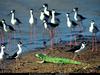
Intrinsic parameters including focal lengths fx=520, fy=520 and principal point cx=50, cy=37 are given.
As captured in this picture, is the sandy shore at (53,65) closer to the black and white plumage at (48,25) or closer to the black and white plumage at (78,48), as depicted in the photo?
the black and white plumage at (78,48)

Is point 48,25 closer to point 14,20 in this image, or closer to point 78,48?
point 14,20

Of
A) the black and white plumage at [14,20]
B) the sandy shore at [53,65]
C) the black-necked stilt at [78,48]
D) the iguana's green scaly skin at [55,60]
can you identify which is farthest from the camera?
the black and white plumage at [14,20]

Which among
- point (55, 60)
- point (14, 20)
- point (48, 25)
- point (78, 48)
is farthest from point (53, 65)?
point (14, 20)

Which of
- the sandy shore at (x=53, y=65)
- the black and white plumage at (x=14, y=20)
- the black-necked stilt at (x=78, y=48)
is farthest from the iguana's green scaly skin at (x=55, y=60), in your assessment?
the black and white plumage at (x=14, y=20)

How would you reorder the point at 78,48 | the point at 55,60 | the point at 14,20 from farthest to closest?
the point at 14,20
the point at 78,48
the point at 55,60

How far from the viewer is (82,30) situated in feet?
44.1

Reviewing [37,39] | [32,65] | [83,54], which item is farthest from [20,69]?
[37,39]

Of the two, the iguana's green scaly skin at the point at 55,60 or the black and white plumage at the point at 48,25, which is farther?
the black and white plumage at the point at 48,25

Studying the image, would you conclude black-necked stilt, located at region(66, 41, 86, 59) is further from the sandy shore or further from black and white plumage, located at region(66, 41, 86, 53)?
the sandy shore

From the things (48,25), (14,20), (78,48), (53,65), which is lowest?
(53,65)

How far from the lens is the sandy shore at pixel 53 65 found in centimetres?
948

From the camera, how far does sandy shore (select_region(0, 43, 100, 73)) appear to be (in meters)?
9.48

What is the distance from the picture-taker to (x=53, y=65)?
1016 centimetres

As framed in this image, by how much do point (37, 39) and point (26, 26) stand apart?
1.18m
